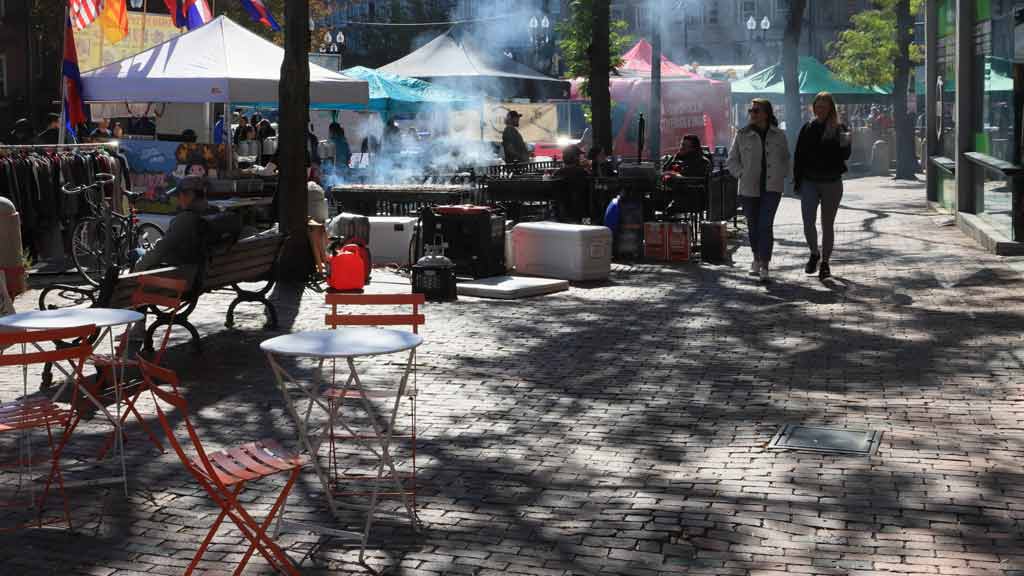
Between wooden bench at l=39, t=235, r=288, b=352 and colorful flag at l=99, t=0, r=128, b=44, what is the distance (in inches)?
303

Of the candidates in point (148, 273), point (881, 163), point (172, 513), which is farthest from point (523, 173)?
point (881, 163)

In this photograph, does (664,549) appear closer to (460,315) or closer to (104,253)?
(460,315)

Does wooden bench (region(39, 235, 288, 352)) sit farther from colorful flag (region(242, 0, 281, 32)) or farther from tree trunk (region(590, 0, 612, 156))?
colorful flag (region(242, 0, 281, 32))

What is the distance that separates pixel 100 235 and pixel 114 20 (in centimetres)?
535

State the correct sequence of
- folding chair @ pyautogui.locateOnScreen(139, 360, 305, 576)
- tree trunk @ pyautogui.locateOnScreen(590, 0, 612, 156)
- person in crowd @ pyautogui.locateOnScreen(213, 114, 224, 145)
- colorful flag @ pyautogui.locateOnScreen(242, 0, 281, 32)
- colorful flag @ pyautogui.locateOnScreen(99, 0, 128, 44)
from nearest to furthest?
folding chair @ pyautogui.locateOnScreen(139, 360, 305, 576)
colorful flag @ pyautogui.locateOnScreen(99, 0, 128, 44)
tree trunk @ pyautogui.locateOnScreen(590, 0, 612, 156)
person in crowd @ pyautogui.locateOnScreen(213, 114, 224, 145)
colorful flag @ pyautogui.locateOnScreen(242, 0, 281, 32)

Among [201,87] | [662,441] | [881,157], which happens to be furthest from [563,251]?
[881,157]

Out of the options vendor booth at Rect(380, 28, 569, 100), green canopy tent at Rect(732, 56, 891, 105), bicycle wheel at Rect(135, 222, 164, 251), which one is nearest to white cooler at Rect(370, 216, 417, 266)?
bicycle wheel at Rect(135, 222, 164, 251)

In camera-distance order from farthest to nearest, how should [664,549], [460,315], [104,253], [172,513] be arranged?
[104,253] → [460,315] → [172,513] → [664,549]

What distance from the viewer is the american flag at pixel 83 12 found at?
19266 mm

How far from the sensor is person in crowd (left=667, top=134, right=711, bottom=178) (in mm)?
19016

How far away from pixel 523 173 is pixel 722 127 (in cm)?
1551

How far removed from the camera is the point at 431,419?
8.31 m

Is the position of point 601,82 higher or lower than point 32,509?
higher

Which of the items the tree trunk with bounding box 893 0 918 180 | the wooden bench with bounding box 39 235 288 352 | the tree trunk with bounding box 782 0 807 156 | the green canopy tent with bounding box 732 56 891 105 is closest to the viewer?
the wooden bench with bounding box 39 235 288 352
